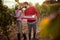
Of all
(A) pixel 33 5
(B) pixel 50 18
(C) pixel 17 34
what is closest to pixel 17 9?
(A) pixel 33 5

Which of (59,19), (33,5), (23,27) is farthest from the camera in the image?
(23,27)

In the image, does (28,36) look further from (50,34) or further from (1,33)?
(50,34)

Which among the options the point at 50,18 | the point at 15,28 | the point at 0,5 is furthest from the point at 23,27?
the point at 50,18

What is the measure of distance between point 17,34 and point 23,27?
5.0 inches

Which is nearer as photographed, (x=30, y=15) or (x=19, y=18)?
(x=30, y=15)

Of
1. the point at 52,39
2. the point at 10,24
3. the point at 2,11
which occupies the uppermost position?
the point at 52,39

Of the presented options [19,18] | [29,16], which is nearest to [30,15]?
[29,16]

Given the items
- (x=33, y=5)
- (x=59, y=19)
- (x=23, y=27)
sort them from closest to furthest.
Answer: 1. (x=59, y=19)
2. (x=33, y=5)
3. (x=23, y=27)

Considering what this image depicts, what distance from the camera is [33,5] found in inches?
71.6

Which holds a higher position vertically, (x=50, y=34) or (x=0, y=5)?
(x=50, y=34)

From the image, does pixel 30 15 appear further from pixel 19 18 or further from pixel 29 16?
pixel 19 18

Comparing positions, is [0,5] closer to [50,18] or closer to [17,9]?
[17,9]

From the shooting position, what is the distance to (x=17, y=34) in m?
2.00

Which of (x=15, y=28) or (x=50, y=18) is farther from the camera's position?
(x=15, y=28)
